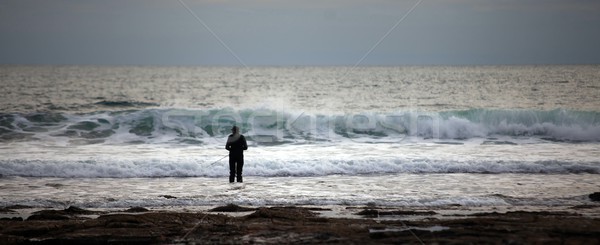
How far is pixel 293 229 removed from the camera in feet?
28.8

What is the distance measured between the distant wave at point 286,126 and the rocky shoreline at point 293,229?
1518cm

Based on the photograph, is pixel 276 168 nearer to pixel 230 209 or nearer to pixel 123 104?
pixel 230 209

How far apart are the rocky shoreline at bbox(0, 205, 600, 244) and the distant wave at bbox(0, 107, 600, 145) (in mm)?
15181

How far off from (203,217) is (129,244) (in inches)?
85.8

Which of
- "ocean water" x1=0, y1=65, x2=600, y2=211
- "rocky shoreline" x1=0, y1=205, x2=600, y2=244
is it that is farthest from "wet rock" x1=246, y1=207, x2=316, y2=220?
"ocean water" x1=0, y1=65, x2=600, y2=211

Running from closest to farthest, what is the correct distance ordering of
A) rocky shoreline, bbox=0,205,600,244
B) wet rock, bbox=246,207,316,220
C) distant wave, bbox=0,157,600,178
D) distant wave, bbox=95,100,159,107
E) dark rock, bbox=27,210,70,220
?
rocky shoreline, bbox=0,205,600,244 < wet rock, bbox=246,207,316,220 < dark rock, bbox=27,210,70,220 < distant wave, bbox=0,157,600,178 < distant wave, bbox=95,100,159,107

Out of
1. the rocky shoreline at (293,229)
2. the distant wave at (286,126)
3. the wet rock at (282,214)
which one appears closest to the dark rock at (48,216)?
the rocky shoreline at (293,229)

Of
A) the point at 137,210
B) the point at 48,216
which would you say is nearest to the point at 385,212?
the point at 137,210

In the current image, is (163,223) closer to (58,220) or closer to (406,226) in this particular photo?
(58,220)

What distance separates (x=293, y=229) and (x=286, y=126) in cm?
2040

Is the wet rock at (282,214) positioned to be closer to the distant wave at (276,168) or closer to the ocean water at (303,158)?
the ocean water at (303,158)

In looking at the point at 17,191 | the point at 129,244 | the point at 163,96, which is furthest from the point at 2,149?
the point at 163,96

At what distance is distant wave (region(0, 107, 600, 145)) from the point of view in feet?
85.5

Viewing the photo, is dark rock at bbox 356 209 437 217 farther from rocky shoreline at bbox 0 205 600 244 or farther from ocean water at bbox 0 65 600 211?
ocean water at bbox 0 65 600 211
